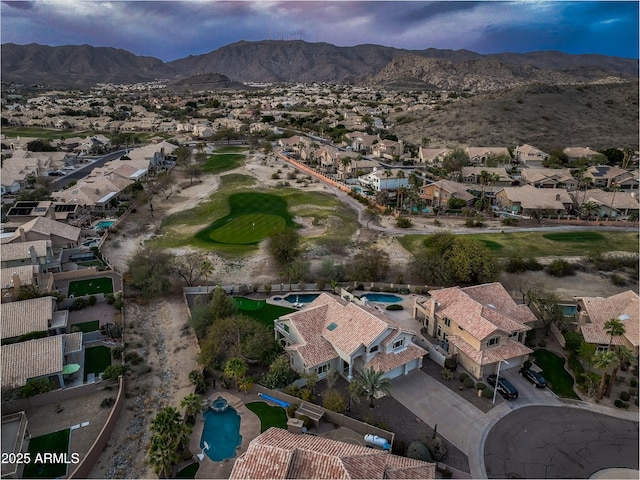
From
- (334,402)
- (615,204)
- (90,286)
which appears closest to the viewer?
(334,402)

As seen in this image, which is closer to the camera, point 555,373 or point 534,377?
point 534,377

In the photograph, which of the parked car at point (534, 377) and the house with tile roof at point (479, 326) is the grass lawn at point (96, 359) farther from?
the parked car at point (534, 377)

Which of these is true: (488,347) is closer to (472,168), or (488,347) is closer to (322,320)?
(322,320)

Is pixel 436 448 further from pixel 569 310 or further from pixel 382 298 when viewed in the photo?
pixel 569 310

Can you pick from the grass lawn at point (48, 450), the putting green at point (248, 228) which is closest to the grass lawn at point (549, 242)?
the putting green at point (248, 228)

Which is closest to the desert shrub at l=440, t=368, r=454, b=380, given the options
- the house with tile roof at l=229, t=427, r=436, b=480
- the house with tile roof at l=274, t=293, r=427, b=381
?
the house with tile roof at l=274, t=293, r=427, b=381

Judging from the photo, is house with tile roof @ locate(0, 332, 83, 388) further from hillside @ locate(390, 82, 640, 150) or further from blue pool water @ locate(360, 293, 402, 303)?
hillside @ locate(390, 82, 640, 150)

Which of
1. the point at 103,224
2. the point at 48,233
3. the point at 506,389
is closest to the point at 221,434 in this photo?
the point at 506,389

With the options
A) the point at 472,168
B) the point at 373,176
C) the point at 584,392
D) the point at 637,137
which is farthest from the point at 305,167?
the point at 637,137
